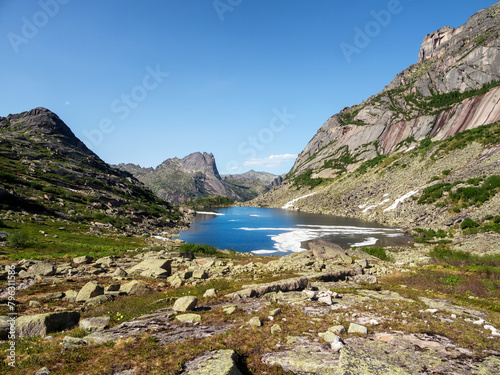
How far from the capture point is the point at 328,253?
42219 mm

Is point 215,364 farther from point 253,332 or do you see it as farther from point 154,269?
point 154,269

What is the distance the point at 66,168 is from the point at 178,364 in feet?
460

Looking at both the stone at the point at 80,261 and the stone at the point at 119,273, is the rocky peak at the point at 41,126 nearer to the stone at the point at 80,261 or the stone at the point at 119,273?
the stone at the point at 80,261

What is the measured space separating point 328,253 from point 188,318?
3328cm

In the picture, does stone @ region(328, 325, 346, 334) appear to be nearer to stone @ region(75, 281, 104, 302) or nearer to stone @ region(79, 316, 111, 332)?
stone @ region(79, 316, 111, 332)

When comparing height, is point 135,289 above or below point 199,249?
above

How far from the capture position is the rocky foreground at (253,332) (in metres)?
9.27

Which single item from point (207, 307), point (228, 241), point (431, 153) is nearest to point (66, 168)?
point (228, 241)

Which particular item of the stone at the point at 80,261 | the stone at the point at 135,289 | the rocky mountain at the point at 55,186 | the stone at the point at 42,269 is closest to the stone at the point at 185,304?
the stone at the point at 135,289

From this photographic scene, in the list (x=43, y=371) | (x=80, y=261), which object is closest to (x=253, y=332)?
(x=43, y=371)

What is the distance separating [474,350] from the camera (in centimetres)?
1077

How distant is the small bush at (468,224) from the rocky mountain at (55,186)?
93696 millimetres

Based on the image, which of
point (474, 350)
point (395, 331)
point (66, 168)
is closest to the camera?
point (474, 350)

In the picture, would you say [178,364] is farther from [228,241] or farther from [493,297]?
[228,241]
